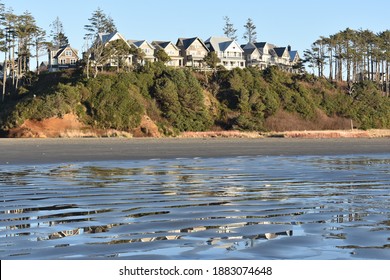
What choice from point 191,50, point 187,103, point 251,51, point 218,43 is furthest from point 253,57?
point 187,103

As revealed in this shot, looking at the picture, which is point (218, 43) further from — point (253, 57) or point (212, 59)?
point (212, 59)

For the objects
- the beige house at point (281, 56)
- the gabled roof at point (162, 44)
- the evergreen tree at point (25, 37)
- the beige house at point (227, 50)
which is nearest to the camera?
the evergreen tree at point (25, 37)

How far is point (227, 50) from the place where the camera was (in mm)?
112875

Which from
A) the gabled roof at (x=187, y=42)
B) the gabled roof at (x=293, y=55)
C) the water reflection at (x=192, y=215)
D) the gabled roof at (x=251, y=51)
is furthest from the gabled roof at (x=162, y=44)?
the water reflection at (x=192, y=215)

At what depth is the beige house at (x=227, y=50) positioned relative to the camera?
368 feet

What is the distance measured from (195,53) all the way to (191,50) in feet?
2.77

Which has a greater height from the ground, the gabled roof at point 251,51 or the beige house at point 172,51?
the gabled roof at point 251,51

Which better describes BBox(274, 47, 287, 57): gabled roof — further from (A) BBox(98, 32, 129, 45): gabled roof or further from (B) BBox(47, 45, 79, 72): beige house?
(B) BBox(47, 45, 79, 72): beige house

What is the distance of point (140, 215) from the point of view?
9.96 meters

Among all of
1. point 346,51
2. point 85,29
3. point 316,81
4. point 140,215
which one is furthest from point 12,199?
point 346,51

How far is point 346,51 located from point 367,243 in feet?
344

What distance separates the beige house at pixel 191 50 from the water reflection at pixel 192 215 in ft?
293

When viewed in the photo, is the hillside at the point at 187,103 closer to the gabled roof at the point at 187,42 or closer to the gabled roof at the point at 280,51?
the gabled roof at the point at 187,42

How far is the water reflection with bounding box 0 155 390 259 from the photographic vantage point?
7117 millimetres
